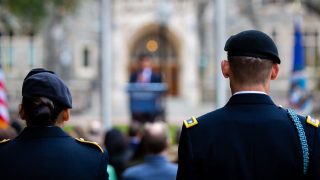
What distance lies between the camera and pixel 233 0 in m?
36.9

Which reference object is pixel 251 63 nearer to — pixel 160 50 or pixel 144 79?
pixel 144 79

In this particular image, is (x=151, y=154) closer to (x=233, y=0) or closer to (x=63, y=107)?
(x=63, y=107)

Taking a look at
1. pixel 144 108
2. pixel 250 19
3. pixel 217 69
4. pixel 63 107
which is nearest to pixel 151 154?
pixel 63 107

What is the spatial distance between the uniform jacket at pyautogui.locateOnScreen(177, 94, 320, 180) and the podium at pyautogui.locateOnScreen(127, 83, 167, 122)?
35.4 feet

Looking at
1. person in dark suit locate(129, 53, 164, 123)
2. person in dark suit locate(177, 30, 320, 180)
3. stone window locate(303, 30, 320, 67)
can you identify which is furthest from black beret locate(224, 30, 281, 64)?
stone window locate(303, 30, 320, 67)

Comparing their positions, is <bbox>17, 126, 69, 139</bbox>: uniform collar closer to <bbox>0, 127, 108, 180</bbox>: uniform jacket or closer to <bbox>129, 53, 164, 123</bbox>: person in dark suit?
<bbox>0, 127, 108, 180</bbox>: uniform jacket

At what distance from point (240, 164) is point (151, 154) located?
6.64 feet

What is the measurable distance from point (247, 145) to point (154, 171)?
1.96 meters

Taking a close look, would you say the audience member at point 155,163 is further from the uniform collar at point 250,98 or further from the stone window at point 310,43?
the stone window at point 310,43

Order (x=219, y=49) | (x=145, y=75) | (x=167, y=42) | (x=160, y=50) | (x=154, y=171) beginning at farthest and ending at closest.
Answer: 1. (x=167, y=42)
2. (x=160, y=50)
3. (x=145, y=75)
4. (x=219, y=49)
5. (x=154, y=171)

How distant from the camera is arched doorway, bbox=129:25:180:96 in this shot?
37.5m

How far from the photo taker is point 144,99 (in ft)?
46.1

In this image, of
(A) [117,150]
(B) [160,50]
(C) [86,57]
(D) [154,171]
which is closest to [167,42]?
(B) [160,50]

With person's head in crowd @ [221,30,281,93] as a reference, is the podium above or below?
below
